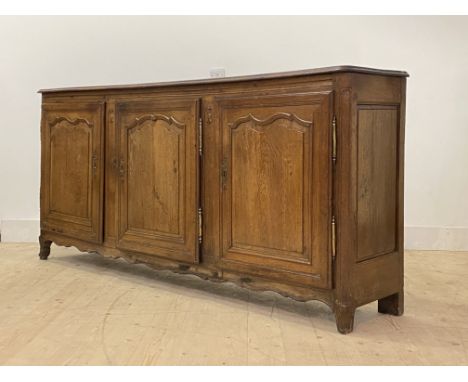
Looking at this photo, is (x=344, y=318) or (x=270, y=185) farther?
(x=270, y=185)

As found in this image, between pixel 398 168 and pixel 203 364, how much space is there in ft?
3.86

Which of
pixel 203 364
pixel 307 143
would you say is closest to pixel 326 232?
pixel 307 143

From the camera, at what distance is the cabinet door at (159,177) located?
122 inches

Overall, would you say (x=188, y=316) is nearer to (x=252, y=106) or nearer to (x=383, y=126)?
(x=252, y=106)

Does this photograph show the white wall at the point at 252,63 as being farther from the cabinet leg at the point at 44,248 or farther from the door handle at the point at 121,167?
the door handle at the point at 121,167

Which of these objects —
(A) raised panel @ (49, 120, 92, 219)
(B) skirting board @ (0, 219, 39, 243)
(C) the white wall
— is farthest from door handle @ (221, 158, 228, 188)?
(B) skirting board @ (0, 219, 39, 243)

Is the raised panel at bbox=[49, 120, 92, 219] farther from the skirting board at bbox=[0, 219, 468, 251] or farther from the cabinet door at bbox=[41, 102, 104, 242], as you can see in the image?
the skirting board at bbox=[0, 219, 468, 251]

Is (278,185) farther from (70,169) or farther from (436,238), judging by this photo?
(436,238)

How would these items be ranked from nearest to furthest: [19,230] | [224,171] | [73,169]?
[224,171]
[73,169]
[19,230]

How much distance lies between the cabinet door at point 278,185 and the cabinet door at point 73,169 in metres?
0.90

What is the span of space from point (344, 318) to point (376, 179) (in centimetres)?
56

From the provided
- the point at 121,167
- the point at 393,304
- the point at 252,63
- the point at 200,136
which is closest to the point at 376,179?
the point at 393,304

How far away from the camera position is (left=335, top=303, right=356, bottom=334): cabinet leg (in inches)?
101

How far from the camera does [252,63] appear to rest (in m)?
4.38
